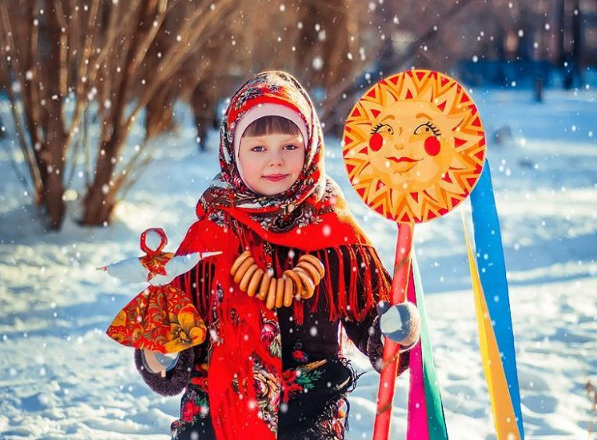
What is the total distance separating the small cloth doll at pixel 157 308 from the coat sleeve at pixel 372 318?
1.30 ft

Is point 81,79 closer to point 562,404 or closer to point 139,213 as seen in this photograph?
point 139,213

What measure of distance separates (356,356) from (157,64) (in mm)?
4052

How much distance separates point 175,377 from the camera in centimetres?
200

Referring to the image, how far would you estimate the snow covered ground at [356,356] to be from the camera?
3369mm

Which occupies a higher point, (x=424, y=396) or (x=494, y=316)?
(x=494, y=316)

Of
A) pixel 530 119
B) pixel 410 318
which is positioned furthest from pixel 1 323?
pixel 530 119

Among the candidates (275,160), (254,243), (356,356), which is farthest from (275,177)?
(356,356)

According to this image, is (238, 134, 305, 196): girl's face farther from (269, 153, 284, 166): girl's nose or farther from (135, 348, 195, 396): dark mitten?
(135, 348, 195, 396): dark mitten

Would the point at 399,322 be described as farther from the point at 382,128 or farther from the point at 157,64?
the point at 157,64

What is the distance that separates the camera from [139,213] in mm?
7375

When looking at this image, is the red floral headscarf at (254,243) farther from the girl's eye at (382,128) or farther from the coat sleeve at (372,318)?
the girl's eye at (382,128)

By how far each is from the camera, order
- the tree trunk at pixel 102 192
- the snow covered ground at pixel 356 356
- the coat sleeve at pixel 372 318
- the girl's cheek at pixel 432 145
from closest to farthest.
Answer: the girl's cheek at pixel 432 145
the coat sleeve at pixel 372 318
the snow covered ground at pixel 356 356
the tree trunk at pixel 102 192

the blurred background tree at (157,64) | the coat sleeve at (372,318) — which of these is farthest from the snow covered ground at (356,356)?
the coat sleeve at (372,318)

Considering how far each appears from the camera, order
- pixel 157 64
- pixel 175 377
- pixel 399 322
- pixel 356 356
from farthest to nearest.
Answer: pixel 157 64
pixel 356 356
pixel 175 377
pixel 399 322
